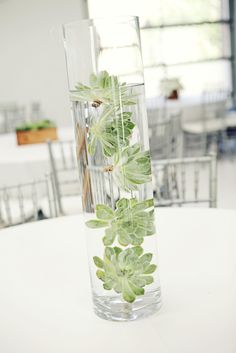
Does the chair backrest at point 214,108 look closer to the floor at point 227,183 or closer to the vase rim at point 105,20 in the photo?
the floor at point 227,183

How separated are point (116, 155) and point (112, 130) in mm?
39

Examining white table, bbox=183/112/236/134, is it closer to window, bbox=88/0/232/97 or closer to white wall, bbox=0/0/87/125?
window, bbox=88/0/232/97

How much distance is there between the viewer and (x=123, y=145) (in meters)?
0.80

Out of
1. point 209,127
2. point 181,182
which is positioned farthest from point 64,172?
point 209,127

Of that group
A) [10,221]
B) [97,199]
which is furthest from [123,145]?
[10,221]

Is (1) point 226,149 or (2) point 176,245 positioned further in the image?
(1) point 226,149

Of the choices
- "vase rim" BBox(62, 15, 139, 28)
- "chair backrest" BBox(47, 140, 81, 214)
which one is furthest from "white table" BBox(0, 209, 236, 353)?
"chair backrest" BBox(47, 140, 81, 214)

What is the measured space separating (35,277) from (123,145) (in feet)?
1.23

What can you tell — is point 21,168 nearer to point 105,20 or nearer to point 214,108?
point 105,20

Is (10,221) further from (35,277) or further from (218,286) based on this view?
(218,286)

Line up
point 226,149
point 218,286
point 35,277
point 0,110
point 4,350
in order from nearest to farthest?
1. point 4,350
2. point 218,286
3. point 35,277
4. point 226,149
5. point 0,110

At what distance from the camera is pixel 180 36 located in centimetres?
718

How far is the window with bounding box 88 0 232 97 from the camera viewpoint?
707 centimetres

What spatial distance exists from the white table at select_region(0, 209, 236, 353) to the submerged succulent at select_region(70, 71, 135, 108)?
344 millimetres
